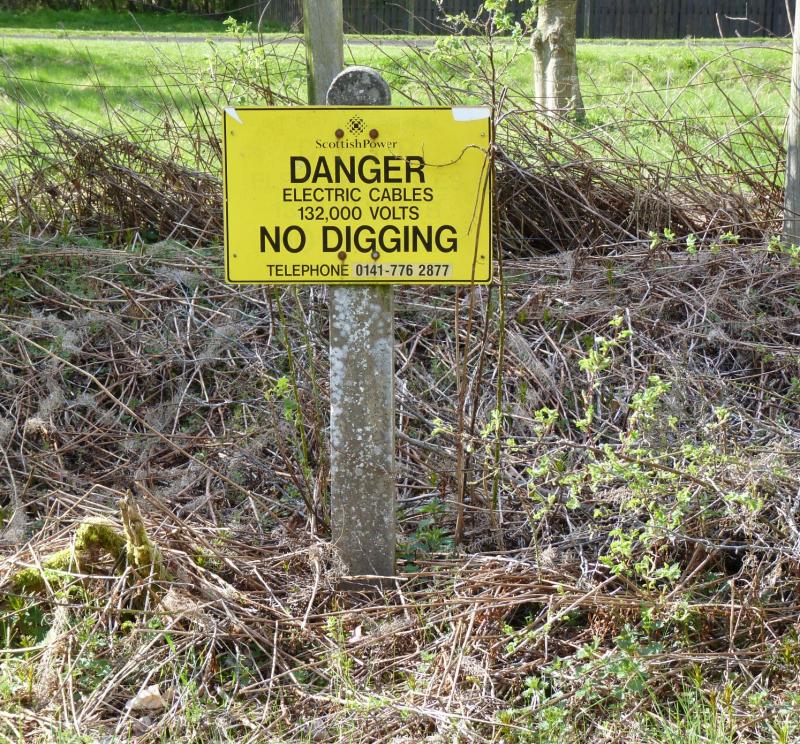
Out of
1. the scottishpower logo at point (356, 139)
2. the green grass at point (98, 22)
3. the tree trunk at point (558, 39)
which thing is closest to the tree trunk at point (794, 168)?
the scottishpower logo at point (356, 139)

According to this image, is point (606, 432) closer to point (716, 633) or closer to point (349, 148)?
point (716, 633)

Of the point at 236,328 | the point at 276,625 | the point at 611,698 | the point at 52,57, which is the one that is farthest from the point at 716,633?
the point at 52,57

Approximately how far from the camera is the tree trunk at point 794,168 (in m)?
4.64

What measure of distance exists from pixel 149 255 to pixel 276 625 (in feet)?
8.97

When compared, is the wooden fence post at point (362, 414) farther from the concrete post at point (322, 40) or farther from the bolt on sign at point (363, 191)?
the concrete post at point (322, 40)

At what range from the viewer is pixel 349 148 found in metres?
2.81

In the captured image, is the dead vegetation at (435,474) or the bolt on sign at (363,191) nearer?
the dead vegetation at (435,474)

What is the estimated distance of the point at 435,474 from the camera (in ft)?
11.4

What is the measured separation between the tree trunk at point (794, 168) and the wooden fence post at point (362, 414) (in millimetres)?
2667

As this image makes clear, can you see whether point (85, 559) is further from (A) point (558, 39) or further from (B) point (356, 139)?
(A) point (558, 39)

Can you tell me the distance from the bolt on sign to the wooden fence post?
76 mm

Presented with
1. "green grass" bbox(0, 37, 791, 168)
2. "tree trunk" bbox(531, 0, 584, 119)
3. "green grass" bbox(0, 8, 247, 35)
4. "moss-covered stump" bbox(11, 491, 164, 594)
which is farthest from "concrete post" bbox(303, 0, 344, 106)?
"green grass" bbox(0, 8, 247, 35)

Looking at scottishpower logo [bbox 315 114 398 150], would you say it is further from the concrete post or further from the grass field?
the grass field

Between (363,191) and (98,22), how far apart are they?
24418 millimetres
